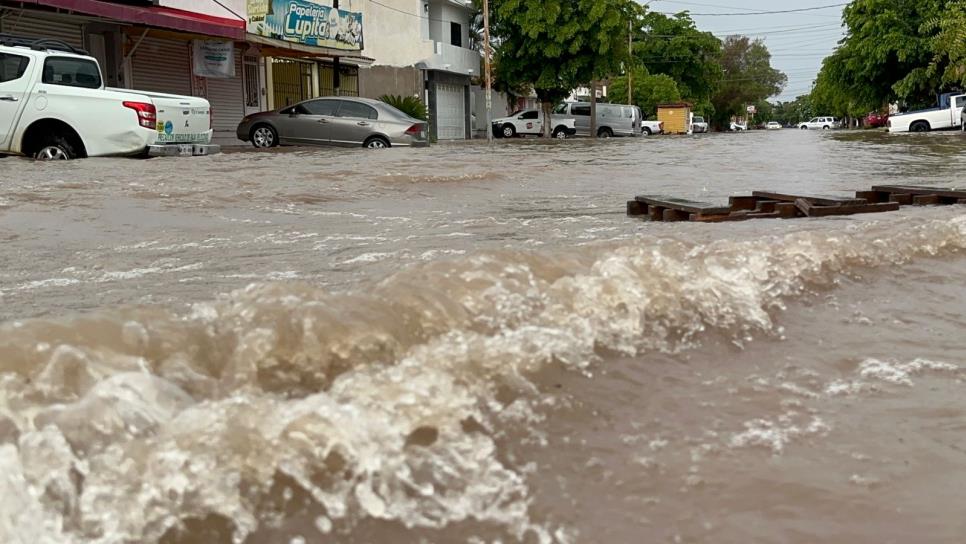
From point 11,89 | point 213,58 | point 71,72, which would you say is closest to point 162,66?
point 213,58

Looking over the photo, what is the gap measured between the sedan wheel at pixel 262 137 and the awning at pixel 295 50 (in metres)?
2.22

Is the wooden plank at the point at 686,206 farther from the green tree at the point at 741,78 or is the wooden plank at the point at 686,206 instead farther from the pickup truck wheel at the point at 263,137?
the green tree at the point at 741,78

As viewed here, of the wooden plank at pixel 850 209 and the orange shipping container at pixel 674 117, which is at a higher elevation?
the orange shipping container at pixel 674 117

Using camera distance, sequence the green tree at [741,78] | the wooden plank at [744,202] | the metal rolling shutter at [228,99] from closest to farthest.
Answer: the wooden plank at [744,202], the metal rolling shutter at [228,99], the green tree at [741,78]

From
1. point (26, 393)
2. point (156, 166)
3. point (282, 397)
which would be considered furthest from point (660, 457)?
point (156, 166)

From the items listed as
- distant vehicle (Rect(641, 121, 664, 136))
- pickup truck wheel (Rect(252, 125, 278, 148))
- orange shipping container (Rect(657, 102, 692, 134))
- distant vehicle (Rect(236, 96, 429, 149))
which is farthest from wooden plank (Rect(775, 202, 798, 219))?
orange shipping container (Rect(657, 102, 692, 134))

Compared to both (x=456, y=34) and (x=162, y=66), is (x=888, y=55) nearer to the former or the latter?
(x=456, y=34)

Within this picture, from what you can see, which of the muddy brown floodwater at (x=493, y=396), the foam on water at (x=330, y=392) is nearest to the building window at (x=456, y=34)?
the muddy brown floodwater at (x=493, y=396)

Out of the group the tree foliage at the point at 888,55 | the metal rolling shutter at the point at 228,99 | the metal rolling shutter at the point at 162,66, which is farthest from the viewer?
the tree foliage at the point at 888,55

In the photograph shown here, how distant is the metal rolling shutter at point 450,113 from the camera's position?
36531 mm

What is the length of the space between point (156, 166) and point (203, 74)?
31.5 ft

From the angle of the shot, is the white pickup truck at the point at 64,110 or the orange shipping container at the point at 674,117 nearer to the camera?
the white pickup truck at the point at 64,110

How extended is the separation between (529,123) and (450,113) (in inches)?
127

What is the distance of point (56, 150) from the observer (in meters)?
11.4
